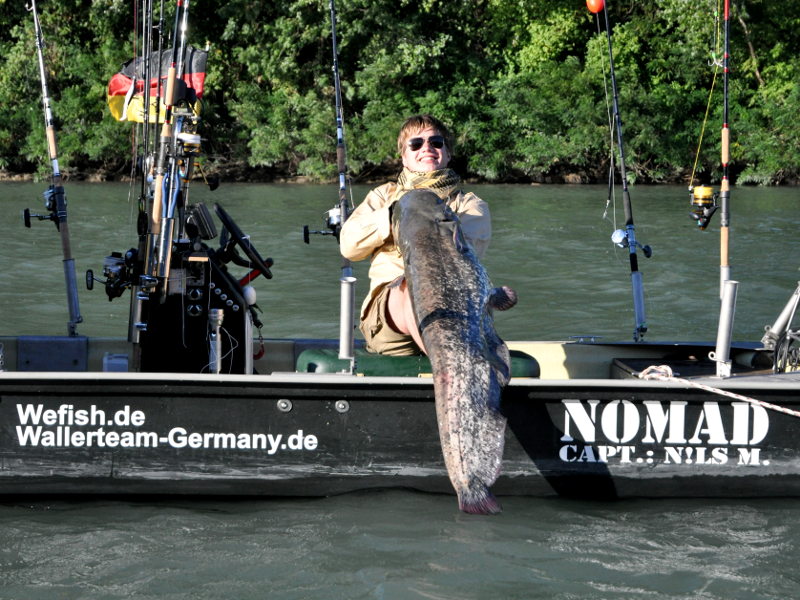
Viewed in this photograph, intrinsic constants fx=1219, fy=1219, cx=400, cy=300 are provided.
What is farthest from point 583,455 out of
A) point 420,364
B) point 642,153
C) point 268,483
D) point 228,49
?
point 228,49

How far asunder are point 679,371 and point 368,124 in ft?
74.3

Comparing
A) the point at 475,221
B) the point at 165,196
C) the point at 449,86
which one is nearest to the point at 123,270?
the point at 165,196

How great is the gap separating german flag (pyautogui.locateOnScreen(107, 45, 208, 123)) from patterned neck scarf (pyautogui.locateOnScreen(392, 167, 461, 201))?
106cm

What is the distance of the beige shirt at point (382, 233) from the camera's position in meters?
4.84

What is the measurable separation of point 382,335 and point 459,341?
0.89m

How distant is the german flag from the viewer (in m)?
5.60

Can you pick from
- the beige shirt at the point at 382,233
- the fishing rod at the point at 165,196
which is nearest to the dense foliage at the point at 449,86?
the fishing rod at the point at 165,196

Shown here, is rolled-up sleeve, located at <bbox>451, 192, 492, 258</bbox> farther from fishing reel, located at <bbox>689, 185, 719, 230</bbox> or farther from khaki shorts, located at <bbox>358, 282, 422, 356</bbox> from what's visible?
fishing reel, located at <bbox>689, 185, 719, 230</bbox>

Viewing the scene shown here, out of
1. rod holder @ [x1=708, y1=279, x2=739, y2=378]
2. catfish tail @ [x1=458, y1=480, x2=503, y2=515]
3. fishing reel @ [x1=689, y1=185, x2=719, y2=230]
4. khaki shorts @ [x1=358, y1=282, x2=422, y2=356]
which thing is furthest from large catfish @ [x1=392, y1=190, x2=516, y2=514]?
fishing reel @ [x1=689, y1=185, x2=719, y2=230]

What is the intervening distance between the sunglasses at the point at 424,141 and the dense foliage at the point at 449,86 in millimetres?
22286

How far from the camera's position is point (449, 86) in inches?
1130

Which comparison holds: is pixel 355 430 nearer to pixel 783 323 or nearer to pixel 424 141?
pixel 424 141

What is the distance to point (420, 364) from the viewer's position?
197 inches

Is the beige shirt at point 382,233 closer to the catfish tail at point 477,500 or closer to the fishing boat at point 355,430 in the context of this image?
the fishing boat at point 355,430
